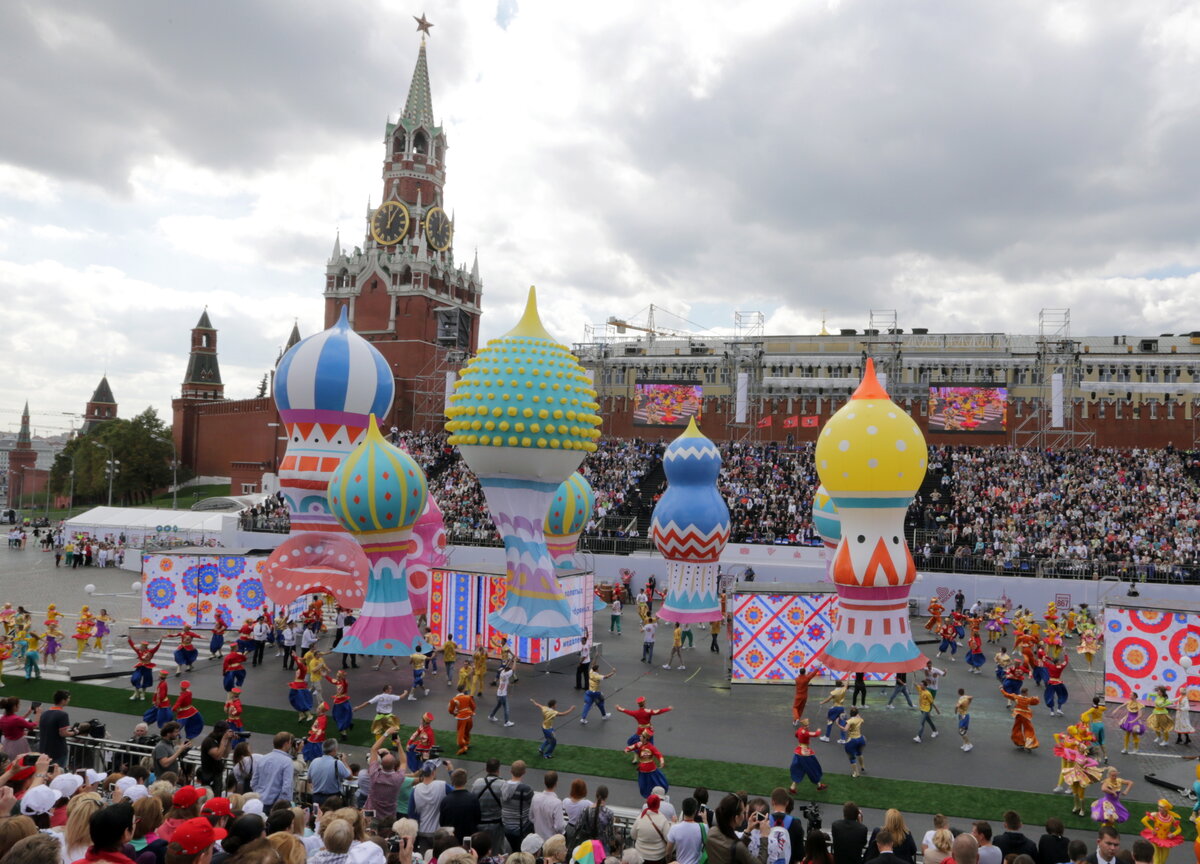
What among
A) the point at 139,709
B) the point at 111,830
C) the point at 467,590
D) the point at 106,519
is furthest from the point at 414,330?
the point at 111,830

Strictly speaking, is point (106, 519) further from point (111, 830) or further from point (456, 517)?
point (111, 830)

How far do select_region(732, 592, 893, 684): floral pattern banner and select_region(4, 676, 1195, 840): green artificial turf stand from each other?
485 cm

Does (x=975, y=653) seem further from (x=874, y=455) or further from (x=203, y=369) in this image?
(x=203, y=369)

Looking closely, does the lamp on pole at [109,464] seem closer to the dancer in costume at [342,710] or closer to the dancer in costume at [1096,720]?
the dancer in costume at [342,710]

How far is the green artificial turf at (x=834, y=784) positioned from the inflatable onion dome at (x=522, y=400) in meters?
5.64

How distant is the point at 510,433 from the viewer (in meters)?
17.3

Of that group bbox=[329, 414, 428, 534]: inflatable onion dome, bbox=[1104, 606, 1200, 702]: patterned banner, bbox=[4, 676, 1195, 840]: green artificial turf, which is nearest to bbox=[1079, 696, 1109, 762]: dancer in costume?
bbox=[4, 676, 1195, 840]: green artificial turf

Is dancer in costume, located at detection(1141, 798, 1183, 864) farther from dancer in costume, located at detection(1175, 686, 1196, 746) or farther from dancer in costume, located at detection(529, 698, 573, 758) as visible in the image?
dancer in costume, located at detection(1175, 686, 1196, 746)

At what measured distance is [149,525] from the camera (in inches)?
1578

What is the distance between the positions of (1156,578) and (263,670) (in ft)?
85.4

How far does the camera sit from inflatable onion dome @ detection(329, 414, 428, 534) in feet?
60.4

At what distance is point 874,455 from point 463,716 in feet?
27.9

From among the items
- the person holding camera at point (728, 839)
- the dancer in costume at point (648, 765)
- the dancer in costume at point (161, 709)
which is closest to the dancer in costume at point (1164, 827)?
the person holding camera at point (728, 839)

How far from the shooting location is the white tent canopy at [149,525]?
38.8 m
